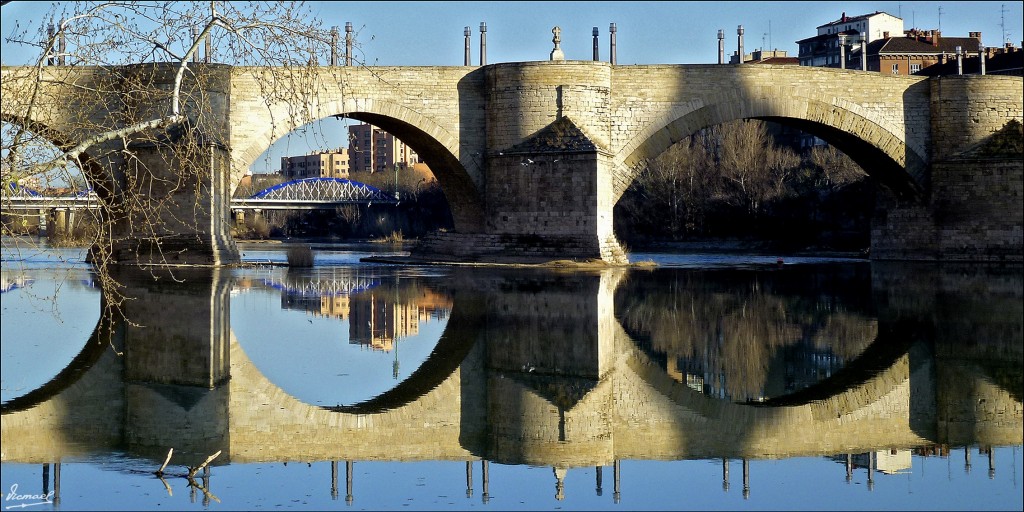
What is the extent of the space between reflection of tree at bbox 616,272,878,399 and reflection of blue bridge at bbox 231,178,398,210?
44374mm

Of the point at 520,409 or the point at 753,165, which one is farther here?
the point at 753,165

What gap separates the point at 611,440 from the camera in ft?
21.4

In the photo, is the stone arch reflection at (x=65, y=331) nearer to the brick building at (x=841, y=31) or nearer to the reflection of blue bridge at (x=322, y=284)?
the reflection of blue bridge at (x=322, y=284)

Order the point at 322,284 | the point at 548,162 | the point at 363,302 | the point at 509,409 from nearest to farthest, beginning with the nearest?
the point at 509,409 → the point at 363,302 → the point at 322,284 → the point at 548,162

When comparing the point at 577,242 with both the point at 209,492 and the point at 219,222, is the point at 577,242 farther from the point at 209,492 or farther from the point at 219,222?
the point at 209,492

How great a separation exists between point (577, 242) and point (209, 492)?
20653mm

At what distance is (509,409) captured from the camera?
A: 7367mm

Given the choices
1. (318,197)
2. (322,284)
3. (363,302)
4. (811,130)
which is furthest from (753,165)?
(318,197)

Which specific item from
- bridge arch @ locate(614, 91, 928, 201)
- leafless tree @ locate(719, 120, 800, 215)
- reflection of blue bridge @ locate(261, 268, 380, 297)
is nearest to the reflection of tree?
reflection of blue bridge @ locate(261, 268, 380, 297)

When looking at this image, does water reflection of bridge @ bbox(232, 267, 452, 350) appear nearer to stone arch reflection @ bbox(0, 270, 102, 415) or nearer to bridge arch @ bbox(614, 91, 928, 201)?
stone arch reflection @ bbox(0, 270, 102, 415)

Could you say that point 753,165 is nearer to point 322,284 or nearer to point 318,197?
point 322,284

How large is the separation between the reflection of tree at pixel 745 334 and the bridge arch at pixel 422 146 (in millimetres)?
9584

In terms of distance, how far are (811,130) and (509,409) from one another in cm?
2410

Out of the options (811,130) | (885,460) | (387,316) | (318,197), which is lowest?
(885,460)
